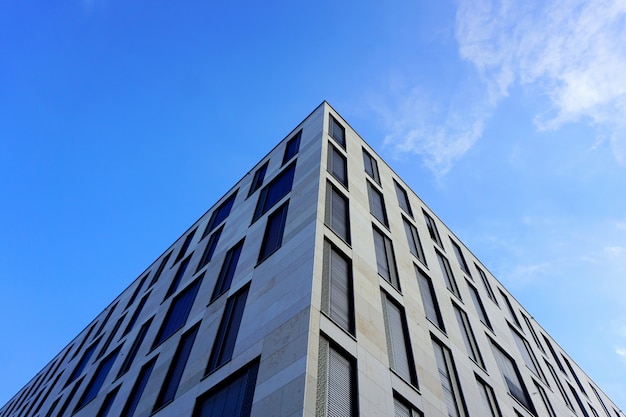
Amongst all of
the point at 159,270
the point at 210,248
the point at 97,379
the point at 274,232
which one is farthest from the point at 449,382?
the point at 159,270

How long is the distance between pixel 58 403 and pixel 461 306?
30486 millimetres

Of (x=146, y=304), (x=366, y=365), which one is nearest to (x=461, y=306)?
(x=366, y=365)

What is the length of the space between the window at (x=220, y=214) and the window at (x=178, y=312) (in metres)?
6.15

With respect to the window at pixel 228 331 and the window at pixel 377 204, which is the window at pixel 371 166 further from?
the window at pixel 228 331

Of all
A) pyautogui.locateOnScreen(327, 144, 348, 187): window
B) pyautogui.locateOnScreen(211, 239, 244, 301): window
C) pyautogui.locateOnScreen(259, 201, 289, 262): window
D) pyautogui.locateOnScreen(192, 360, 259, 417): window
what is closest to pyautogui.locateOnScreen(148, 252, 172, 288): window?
pyautogui.locateOnScreen(211, 239, 244, 301): window

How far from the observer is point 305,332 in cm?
1329

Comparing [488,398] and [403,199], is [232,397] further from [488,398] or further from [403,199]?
[403,199]

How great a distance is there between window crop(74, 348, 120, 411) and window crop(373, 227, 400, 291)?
19730 mm

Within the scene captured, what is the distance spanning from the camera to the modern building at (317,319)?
1404 cm

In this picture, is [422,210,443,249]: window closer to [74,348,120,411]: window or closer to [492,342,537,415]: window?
[492,342,537,415]: window

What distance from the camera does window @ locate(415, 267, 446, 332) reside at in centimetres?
2274

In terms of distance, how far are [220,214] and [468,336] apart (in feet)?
63.4

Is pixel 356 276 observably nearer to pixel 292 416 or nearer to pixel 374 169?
pixel 292 416

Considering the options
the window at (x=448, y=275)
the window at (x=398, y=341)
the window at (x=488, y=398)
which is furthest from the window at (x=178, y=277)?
the window at (x=488, y=398)
